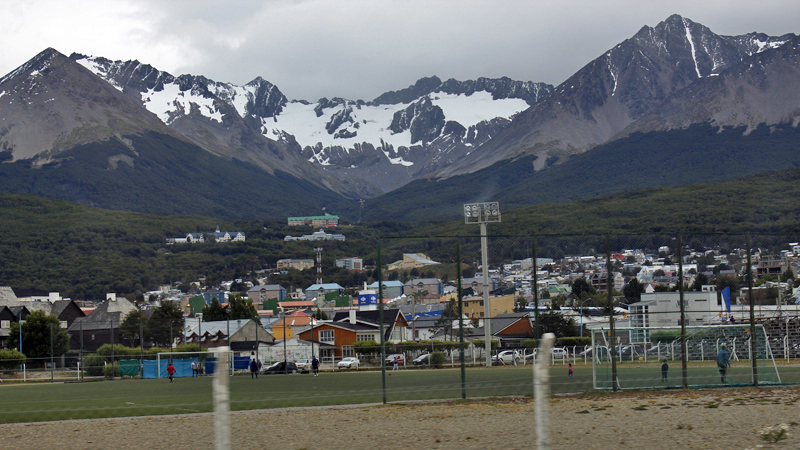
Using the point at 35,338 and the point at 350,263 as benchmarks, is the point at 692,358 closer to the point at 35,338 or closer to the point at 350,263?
the point at 35,338

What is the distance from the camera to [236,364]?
41906 millimetres

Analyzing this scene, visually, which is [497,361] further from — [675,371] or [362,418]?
[362,418]

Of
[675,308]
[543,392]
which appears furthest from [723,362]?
[543,392]

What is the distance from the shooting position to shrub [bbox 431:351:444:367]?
2584 centimetres

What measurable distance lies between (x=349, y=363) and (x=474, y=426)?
79.8 feet

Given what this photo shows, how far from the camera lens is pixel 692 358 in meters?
21.5

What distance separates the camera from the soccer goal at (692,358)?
19922 millimetres

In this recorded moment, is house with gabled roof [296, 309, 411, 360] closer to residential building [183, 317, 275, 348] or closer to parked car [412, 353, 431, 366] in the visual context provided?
parked car [412, 353, 431, 366]

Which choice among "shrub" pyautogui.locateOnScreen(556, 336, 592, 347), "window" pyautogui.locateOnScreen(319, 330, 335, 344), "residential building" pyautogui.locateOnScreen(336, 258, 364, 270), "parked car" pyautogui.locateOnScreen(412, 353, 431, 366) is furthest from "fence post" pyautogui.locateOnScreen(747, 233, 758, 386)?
"residential building" pyautogui.locateOnScreen(336, 258, 364, 270)

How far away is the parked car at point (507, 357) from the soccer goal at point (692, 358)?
3431 mm

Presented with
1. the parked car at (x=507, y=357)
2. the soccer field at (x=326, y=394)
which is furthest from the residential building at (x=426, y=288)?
the parked car at (x=507, y=357)

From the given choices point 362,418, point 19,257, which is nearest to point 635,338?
point 362,418

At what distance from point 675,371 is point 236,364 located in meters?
27.3

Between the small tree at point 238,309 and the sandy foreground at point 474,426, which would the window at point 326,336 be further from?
the sandy foreground at point 474,426
